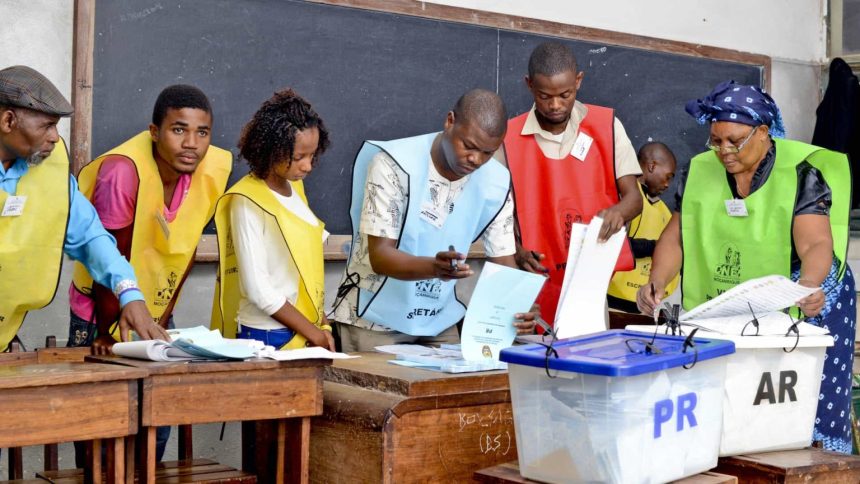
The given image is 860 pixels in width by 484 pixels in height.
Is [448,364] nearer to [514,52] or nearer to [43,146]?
[43,146]

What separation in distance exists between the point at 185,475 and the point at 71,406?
22.7 inches

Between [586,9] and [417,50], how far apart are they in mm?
1026

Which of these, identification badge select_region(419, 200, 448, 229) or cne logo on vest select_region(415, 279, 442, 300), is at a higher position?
identification badge select_region(419, 200, 448, 229)

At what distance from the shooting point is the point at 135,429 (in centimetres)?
234

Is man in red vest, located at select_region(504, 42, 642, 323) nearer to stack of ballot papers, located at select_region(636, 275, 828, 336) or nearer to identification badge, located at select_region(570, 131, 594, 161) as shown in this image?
identification badge, located at select_region(570, 131, 594, 161)

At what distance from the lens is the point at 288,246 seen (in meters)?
3.20

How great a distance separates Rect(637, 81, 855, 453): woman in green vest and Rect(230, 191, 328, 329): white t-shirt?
42.5 inches

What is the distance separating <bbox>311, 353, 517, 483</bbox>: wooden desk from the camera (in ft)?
8.50

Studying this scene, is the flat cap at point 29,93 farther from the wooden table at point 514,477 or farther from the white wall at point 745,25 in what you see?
the white wall at point 745,25

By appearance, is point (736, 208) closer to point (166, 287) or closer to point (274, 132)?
point (274, 132)

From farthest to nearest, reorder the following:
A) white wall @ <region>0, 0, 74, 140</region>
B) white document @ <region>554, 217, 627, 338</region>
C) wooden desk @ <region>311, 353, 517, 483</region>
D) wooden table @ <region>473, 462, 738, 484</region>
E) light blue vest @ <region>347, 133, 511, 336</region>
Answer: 1. white wall @ <region>0, 0, 74, 140</region>
2. light blue vest @ <region>347, 133, 511, 336</region>
3. white document @ <region>554, 217, 627, 338</region>
4. wooden desk @ <region>311, 353, 517, 483</region>
5. wooden table @ <region>473, 462, 738, 484</region>

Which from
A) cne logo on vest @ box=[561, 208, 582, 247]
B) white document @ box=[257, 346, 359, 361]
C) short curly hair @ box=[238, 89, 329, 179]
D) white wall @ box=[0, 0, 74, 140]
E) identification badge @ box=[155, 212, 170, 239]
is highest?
white wall @ box=[0, 0, 74, 140]

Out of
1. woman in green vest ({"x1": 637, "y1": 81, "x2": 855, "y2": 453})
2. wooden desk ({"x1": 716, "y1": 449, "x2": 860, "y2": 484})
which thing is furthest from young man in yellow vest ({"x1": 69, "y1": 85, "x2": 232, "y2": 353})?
wooden desk ({"x1": 716, "y1": 449, "x2": 860, "y2": 484})

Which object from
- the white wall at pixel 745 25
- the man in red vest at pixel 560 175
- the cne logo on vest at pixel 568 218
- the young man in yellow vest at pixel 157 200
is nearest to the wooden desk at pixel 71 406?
the young man in yellow vest at pixel 157 200
